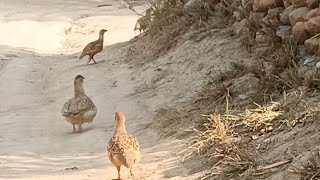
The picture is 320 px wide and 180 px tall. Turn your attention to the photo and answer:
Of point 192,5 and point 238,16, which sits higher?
point 238,16

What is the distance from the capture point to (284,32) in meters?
9.70

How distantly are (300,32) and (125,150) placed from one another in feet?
10.1

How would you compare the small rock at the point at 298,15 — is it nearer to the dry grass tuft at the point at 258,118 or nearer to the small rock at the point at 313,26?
the small rock at the point at 313,26

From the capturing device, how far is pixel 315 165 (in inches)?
239

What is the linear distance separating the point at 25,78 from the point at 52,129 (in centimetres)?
376

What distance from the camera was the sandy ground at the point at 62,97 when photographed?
8.50 meters

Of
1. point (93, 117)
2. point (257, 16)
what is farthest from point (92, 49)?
point (257, 16)

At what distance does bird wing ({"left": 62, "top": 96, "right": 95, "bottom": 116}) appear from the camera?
10.7 meters

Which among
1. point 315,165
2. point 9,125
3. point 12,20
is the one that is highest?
point 315,165

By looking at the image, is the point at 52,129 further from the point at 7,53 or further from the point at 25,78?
the point at 7,53

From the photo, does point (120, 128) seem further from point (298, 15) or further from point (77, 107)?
point (298, 15)

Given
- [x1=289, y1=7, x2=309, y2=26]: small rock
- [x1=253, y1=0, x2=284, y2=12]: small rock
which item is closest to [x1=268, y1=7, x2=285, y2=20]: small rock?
[x1=253, y1=0, x2=284, y2=12]: small rock

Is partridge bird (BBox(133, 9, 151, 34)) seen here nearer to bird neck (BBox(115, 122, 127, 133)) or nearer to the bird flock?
the bird flock

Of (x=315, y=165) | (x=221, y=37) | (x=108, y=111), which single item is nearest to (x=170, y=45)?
(x=221, y=37)
